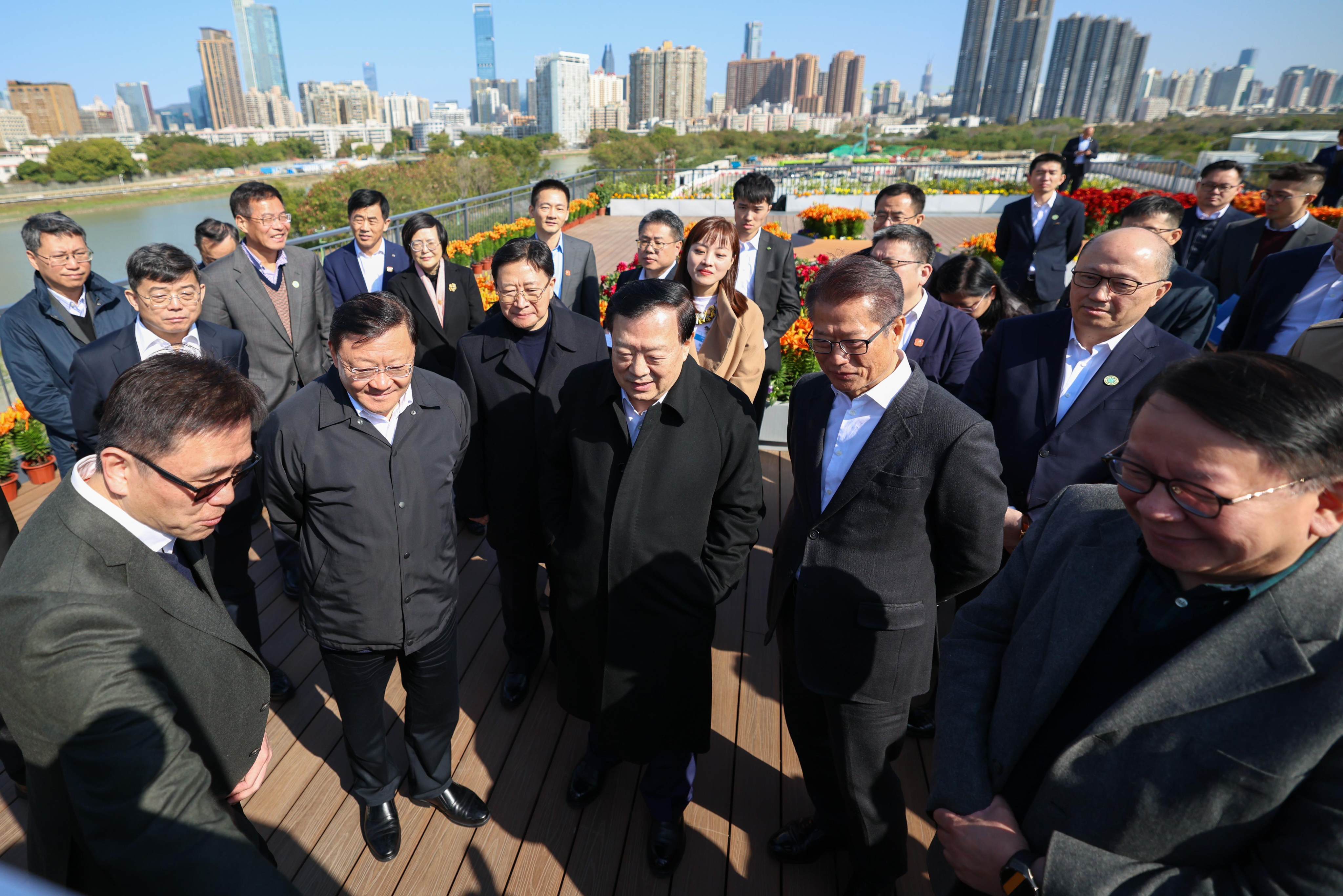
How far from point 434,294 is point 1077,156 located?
13522mm

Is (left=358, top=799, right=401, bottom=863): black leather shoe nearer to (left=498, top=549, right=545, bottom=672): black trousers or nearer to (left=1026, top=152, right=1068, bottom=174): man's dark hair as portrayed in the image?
(left=498, top=549, right=545, bottom=672): black trousers

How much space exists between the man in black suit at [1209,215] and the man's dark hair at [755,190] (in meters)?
3.14

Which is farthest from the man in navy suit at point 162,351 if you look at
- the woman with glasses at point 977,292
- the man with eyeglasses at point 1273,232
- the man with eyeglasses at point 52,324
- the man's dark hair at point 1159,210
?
the man with eyeglasses at point 1273,232

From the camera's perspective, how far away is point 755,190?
4070 mm

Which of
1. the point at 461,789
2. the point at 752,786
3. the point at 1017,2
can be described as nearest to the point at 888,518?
the point at 752,786

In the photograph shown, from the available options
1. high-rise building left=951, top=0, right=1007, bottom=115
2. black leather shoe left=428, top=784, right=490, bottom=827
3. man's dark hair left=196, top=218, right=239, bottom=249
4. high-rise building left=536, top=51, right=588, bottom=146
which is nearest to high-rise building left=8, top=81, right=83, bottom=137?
high-rise building left=536, top=51, right=588, bottom=146

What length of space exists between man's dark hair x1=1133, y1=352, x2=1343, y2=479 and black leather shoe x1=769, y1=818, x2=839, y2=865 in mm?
1745

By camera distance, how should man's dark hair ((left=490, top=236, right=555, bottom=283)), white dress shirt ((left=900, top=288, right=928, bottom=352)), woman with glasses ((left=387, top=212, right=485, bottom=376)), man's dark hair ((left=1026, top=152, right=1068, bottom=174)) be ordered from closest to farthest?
man's dark hair ((left=490, top=236, right=555, bottom=283)) → white dress shirt ((left=900, top=288, right=928, bottom=352)) → woman with glasses ((left=387, top=212, right=485, bottom=376)) → man's dark hair ((left=1026, top=152, right=1068, bottom=174))

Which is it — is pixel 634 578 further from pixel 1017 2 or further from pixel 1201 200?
pixel 1017 2

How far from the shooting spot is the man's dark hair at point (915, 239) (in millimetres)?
Answer: 2723

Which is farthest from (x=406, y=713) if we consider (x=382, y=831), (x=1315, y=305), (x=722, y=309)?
(x=1315, y=305)

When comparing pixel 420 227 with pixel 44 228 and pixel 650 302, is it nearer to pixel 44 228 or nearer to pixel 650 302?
pixel 44 228

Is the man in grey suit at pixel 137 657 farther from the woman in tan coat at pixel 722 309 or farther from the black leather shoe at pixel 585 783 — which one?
the woman in tan coat at pixel 722 309

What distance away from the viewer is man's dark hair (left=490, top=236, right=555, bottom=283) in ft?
8.05
